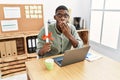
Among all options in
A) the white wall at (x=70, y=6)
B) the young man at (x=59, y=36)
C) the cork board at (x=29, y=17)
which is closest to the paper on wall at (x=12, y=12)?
the cork board at (x=29, y=17)

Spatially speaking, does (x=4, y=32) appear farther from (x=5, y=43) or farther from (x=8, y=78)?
(x=8, y=78)

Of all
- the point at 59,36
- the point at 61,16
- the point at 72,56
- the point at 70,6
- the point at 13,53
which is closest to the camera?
the point at 72,56

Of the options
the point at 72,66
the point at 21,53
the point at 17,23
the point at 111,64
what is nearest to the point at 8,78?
the point at 21,53

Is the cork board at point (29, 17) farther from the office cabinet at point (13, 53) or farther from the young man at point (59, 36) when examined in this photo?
the young man at point (59, 36)

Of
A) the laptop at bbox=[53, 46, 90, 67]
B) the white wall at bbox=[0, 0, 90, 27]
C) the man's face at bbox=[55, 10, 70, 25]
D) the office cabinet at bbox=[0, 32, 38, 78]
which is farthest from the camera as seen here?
the white wall at bbox=[0, 0, 90, 27]

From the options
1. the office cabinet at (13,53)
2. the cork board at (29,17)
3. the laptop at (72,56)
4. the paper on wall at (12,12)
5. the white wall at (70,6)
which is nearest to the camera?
the laptop at (72,56)

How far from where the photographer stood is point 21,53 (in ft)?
7.94

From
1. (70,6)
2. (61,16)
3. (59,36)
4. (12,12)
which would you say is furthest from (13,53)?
(70,6)

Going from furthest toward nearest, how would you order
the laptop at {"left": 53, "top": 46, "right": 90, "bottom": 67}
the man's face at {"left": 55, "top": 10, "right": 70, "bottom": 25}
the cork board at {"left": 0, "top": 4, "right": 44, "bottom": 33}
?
the cork board at {"left": 0, "top": 4, "right": 44, "bottom": 33}
the man's face at {"left": 55, "top": 10, "right": 70, "bottom": 25}
the laptop at {"left": 53, "top": 46, "right": 90, "bottom": 67}

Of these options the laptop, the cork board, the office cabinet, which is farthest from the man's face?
the cork board

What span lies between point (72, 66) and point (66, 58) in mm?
112

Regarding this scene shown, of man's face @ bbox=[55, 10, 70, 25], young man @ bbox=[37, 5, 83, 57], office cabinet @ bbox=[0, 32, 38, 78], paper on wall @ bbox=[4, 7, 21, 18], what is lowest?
office cabinet @ bbox=[0, 32, 38, 78]

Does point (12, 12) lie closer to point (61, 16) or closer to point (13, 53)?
point (13, 53)

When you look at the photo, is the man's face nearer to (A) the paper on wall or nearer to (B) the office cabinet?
(B) the office cabinet
